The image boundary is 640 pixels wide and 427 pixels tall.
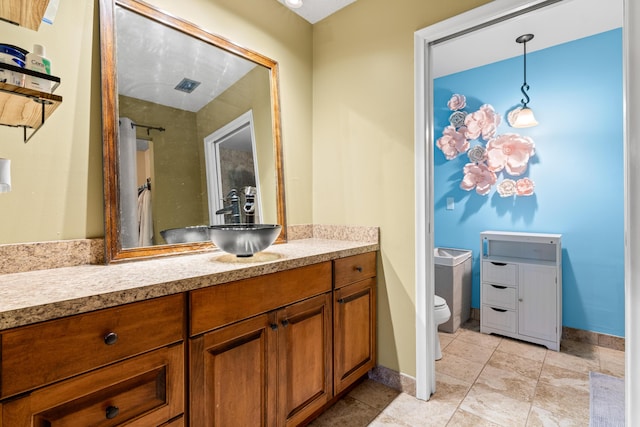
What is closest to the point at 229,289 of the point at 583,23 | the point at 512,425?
the point at 512,425

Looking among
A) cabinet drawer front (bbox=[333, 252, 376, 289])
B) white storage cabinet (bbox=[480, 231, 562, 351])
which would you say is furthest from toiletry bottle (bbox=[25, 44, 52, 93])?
white storage cabinet (bbox=[480, 231, 562, 351])

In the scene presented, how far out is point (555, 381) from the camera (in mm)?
2043

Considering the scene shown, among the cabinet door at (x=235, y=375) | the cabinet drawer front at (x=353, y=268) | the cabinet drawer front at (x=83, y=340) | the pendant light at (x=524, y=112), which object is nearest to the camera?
the cabinet drawer front at (x=83, y=340)

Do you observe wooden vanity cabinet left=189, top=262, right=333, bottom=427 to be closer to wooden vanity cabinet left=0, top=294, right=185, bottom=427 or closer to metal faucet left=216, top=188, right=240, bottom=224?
wooden vanity cabinet left=0, top=294, right=185, bottom=427

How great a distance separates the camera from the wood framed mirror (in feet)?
4.62

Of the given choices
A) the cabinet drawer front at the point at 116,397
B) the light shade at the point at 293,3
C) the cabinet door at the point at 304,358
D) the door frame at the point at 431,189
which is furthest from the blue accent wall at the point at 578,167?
the cabinet drawer front at the point at 116,397

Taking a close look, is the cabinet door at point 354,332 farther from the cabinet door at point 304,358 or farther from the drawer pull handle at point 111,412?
the drawer pull handle at point 111,412

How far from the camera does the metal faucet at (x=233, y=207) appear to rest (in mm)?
1857

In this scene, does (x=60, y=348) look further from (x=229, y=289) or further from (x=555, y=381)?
(x=555, y=381)

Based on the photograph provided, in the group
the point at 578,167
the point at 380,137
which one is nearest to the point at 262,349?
the point at 380,137

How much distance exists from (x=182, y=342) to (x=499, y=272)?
2.65m

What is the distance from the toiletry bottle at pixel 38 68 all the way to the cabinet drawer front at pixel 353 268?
1.36 meters

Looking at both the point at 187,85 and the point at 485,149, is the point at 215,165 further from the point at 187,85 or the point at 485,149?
the point at 485,149

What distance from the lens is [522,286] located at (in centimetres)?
267
